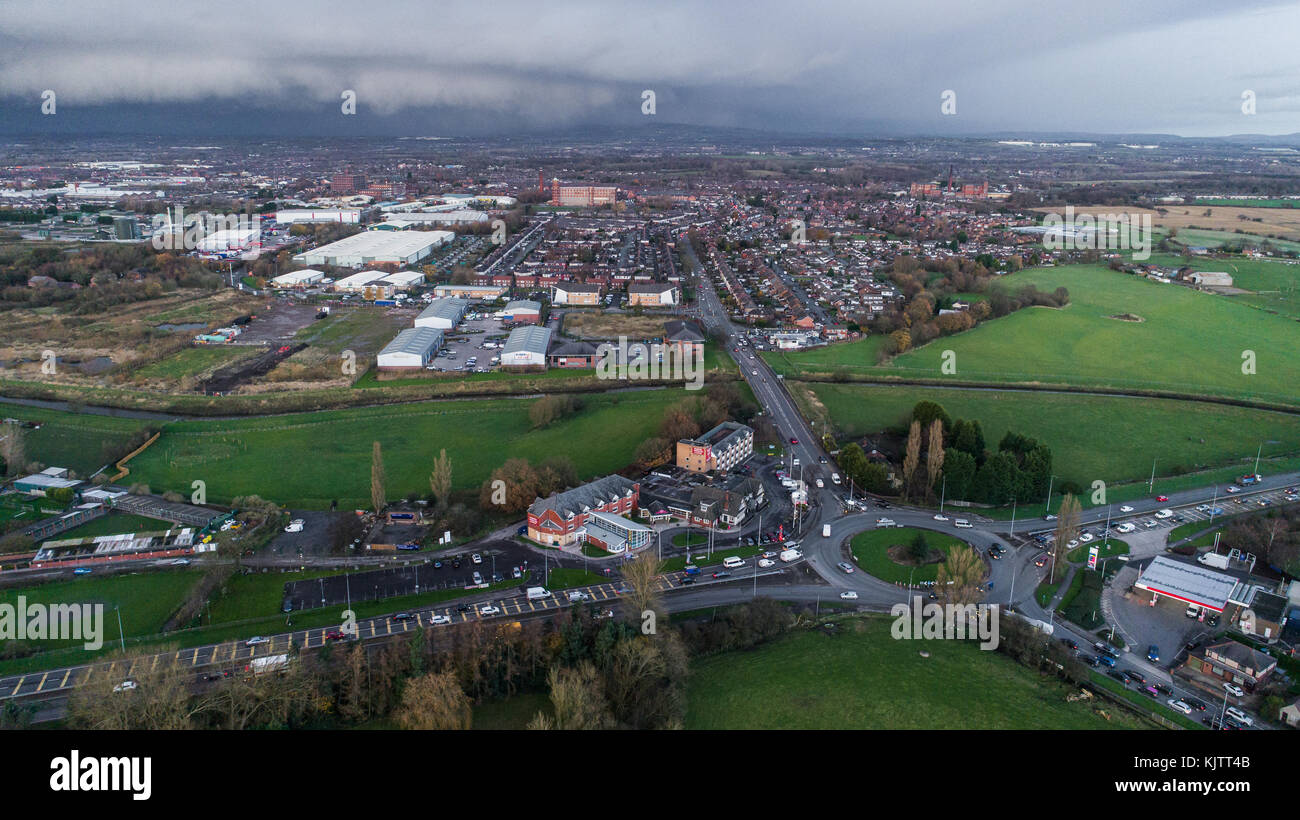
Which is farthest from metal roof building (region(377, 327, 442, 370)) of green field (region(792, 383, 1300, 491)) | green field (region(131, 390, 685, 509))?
green field (region(792, 383, 1300, 491))

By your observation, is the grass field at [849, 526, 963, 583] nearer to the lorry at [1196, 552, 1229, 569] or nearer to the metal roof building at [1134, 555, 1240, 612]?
the metal roof building at [1134, 555, 1240, 612]

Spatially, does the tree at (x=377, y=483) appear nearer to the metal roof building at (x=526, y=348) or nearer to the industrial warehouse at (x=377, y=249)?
the metal roof building at (x=526, y=348)

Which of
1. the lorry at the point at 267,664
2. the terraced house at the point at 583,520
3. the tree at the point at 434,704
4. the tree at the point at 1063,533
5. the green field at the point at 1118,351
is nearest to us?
the tree at the point at 434,704

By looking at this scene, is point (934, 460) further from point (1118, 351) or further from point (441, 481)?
point (1118, 351)

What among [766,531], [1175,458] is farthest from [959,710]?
[1175,458]

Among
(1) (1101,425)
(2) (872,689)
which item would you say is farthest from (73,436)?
(1) (1101,425)

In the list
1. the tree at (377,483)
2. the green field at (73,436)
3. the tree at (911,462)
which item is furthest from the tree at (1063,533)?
the green field at (73,436)
